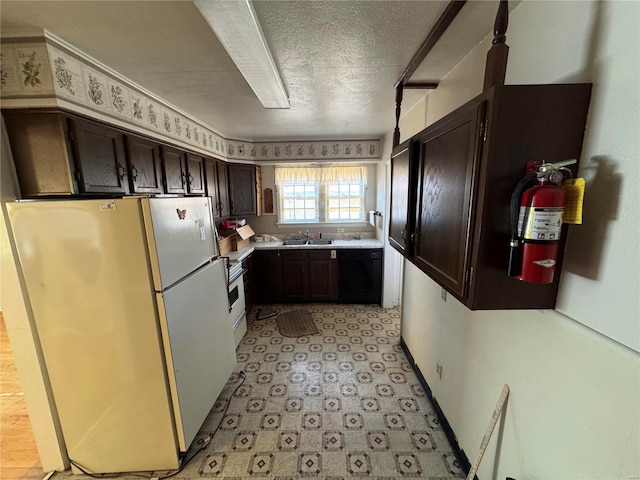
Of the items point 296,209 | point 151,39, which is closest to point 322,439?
point 151,39

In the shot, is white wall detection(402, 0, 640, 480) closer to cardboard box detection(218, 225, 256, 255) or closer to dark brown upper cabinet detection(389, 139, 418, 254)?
dark brown upper cabinet detection(389, 139, 418, 254)

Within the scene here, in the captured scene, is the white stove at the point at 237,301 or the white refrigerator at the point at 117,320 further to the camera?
the white stove at the point at 237,301

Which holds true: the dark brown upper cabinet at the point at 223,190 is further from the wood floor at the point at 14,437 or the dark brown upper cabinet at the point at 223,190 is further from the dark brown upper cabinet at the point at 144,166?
the wood floor at the point at 14,437

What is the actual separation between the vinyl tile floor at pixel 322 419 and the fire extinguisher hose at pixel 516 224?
153 cm

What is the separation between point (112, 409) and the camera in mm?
1560

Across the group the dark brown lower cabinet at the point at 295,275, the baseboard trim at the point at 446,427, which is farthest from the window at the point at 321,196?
the baseboard trim at the point at 446,427

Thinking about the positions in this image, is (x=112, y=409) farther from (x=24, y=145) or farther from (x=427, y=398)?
(x=427, y=398)

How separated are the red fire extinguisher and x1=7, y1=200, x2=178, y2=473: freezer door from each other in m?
1.69

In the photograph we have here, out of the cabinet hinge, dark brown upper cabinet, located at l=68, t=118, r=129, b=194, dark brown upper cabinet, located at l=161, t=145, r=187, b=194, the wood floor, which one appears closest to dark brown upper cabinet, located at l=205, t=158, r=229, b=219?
dark brown upper cabinet, located at l=161, t=145, r=187, b=194

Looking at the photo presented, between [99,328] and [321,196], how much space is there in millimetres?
3472

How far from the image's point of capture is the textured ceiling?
1.16 metres

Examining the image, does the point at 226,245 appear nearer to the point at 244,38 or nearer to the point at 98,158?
the point at 98,158

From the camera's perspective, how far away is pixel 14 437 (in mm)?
1871

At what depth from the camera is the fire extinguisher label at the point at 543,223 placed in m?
0.80
